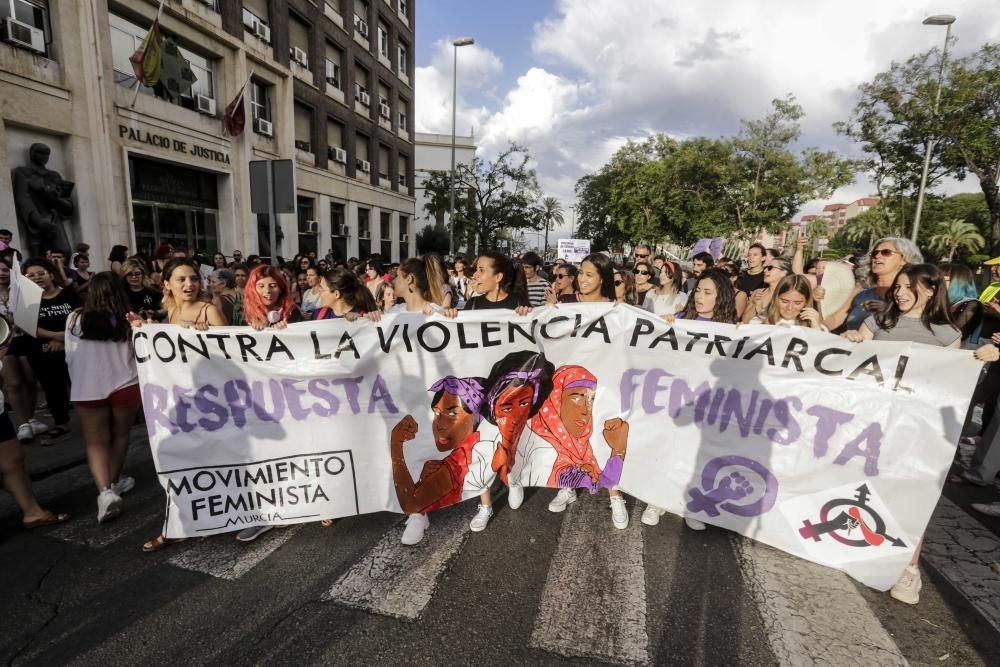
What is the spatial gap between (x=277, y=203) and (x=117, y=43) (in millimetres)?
9400

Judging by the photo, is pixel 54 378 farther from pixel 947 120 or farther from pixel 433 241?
pixel 433 241

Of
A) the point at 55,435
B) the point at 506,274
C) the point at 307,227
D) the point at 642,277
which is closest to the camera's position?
the point at 506,274

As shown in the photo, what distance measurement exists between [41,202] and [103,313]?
32.1 feet

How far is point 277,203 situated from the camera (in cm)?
718

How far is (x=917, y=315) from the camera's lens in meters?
3.50

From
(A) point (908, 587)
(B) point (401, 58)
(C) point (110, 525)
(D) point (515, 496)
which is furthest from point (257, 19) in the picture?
(A) point (908, 587)

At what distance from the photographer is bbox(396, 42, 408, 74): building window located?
28.6 meters

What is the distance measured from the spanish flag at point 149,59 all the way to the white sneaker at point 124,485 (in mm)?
10906

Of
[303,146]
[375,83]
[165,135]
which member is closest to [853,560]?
[165,135]

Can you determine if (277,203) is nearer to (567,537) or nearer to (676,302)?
(676,302)

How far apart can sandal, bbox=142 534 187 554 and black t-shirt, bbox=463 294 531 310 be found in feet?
8.32

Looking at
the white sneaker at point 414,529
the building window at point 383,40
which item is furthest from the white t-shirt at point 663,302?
the building window at point 383,40

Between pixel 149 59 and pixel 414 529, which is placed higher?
pixel 149 59

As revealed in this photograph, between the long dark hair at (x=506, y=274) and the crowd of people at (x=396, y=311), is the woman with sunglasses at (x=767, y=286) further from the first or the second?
the long dark hair at (x=506, y=274)
